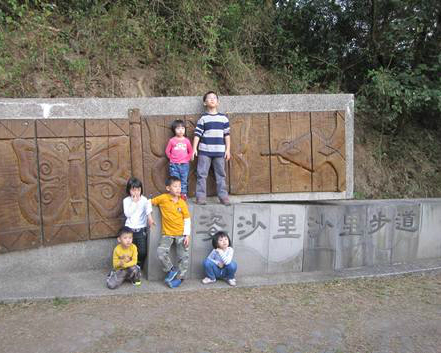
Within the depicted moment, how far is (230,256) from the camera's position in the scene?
427cm

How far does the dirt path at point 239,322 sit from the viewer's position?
119 inches

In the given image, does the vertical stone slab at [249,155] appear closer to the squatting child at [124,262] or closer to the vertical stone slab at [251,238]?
the vertical stone slab at [251,238]

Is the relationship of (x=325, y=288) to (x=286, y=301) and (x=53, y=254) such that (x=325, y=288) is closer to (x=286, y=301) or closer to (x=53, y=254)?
(x=286, y=301)

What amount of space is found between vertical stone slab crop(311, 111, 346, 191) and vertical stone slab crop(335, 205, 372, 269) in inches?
13.4

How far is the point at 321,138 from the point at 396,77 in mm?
2389

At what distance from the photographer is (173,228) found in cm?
415

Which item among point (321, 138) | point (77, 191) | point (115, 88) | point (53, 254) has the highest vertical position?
point (115, 88)

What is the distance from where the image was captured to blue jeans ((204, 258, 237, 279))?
4.27 meters

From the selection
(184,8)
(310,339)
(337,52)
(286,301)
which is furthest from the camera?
(337,52)

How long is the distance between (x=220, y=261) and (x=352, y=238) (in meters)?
1.62

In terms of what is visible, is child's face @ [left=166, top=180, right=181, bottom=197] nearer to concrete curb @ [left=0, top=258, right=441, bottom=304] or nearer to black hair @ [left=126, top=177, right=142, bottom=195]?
black hair @ [left=126, top=177, right=142, bottom=195]

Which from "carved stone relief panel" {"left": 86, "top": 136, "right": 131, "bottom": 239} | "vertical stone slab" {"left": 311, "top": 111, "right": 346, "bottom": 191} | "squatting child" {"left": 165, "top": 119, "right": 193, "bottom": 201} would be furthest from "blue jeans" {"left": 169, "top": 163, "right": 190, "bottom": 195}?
"vertical stone slab" {"left": 311, "top": 111, "right": 346, "bottom": 191}

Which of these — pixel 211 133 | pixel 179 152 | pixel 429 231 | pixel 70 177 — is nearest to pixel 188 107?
pixel 211 133

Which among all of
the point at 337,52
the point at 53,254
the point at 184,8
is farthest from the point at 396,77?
the point at 53,254
